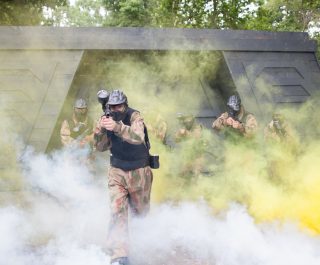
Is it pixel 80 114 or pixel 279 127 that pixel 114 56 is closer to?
pixel 80 114

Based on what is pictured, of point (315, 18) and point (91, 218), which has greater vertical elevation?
point (315, 18)

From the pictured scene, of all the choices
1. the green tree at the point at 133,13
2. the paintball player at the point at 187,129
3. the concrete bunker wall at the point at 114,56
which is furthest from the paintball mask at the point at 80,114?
the green tree at the point at 133,13

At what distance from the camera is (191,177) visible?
8.84 metres

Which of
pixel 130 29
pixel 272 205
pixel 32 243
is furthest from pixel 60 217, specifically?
pixel 130 29

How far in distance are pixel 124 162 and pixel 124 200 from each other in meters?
0.46

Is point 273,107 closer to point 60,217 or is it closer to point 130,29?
point 130,29

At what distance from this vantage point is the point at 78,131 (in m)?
8.46

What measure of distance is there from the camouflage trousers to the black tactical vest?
0.07m

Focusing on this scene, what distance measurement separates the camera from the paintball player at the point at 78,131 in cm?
837

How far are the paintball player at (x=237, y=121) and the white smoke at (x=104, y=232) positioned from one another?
1.37m

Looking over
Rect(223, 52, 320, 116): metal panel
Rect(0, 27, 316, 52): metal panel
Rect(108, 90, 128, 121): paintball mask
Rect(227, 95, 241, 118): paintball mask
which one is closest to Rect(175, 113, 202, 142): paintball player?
Rect(227, 95, 241, 118): paintball mask

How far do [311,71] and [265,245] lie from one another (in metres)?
7.11

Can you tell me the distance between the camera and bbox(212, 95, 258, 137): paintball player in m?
7.63

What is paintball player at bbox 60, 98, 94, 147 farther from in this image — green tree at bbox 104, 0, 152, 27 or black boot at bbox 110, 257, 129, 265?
green tree at bbox 104, 0, 152, 27
